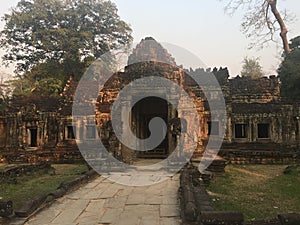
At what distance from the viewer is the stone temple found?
13.9m

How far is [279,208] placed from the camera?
25.6 ft

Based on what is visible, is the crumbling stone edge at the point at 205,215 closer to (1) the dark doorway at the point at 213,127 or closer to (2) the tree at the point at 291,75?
(2) the tree at the point at 291,75

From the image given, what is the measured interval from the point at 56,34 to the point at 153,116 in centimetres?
1874

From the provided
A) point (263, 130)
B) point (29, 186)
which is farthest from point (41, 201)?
point (263, 130)

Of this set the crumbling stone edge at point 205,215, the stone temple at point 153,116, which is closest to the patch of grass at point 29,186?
the stone temple at point 153,116

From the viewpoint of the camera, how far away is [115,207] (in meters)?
7.14

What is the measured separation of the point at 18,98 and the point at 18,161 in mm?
5234

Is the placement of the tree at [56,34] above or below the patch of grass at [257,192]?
above

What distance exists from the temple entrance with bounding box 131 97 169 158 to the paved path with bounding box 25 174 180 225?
704cm

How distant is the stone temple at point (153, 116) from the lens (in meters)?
13.9

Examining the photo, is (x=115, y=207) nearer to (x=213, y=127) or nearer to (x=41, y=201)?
(x=41, y=201)

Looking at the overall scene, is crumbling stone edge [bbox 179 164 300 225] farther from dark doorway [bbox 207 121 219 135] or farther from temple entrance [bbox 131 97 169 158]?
dark doorway [bbox 207 121 219 135]

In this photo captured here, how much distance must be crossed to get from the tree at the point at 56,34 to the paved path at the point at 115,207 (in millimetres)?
24462

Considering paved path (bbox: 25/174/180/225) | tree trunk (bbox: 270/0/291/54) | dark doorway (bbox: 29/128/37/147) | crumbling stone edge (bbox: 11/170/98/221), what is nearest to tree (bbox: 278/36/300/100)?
paved path (bbox: 25/174/180/225)
